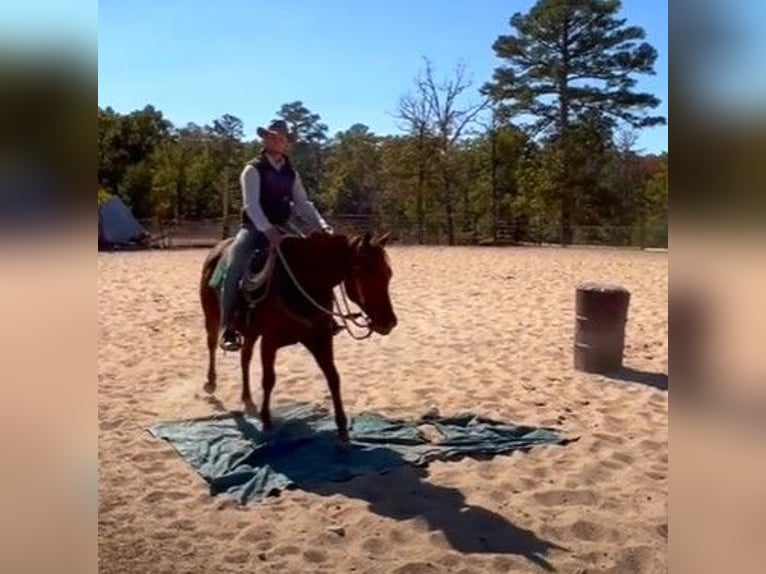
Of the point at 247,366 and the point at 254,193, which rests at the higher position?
the point at 254,193

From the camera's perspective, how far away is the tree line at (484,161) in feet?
54.9

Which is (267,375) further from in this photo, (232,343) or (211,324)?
(211,324)

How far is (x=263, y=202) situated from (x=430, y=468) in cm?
159

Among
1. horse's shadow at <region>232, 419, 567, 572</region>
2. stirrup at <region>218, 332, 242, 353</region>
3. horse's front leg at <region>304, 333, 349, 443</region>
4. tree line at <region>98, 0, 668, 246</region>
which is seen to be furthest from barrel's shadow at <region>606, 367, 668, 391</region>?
tree line at <region>98, 0, 668, 246</region>

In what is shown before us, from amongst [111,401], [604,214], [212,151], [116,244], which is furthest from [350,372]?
[212,151]

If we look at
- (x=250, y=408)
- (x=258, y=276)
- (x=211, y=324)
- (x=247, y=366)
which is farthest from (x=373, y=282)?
(x=211, y=324)

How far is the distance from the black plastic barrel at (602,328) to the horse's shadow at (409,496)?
84.6 inches

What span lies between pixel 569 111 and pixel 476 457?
16162 millimetres

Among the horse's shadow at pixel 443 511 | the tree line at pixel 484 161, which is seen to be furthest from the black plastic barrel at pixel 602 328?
the tree line at pixel 484 161

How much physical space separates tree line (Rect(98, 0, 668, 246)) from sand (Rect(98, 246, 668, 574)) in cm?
953

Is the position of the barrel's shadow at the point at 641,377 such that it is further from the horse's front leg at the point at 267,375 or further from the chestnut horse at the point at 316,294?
the horse's front leg at the point at 267,375

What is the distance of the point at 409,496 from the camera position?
2.96 metres

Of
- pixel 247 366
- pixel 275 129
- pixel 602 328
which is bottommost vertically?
pixel 247 366

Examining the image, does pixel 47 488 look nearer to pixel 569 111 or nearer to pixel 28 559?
pixel 28 559
